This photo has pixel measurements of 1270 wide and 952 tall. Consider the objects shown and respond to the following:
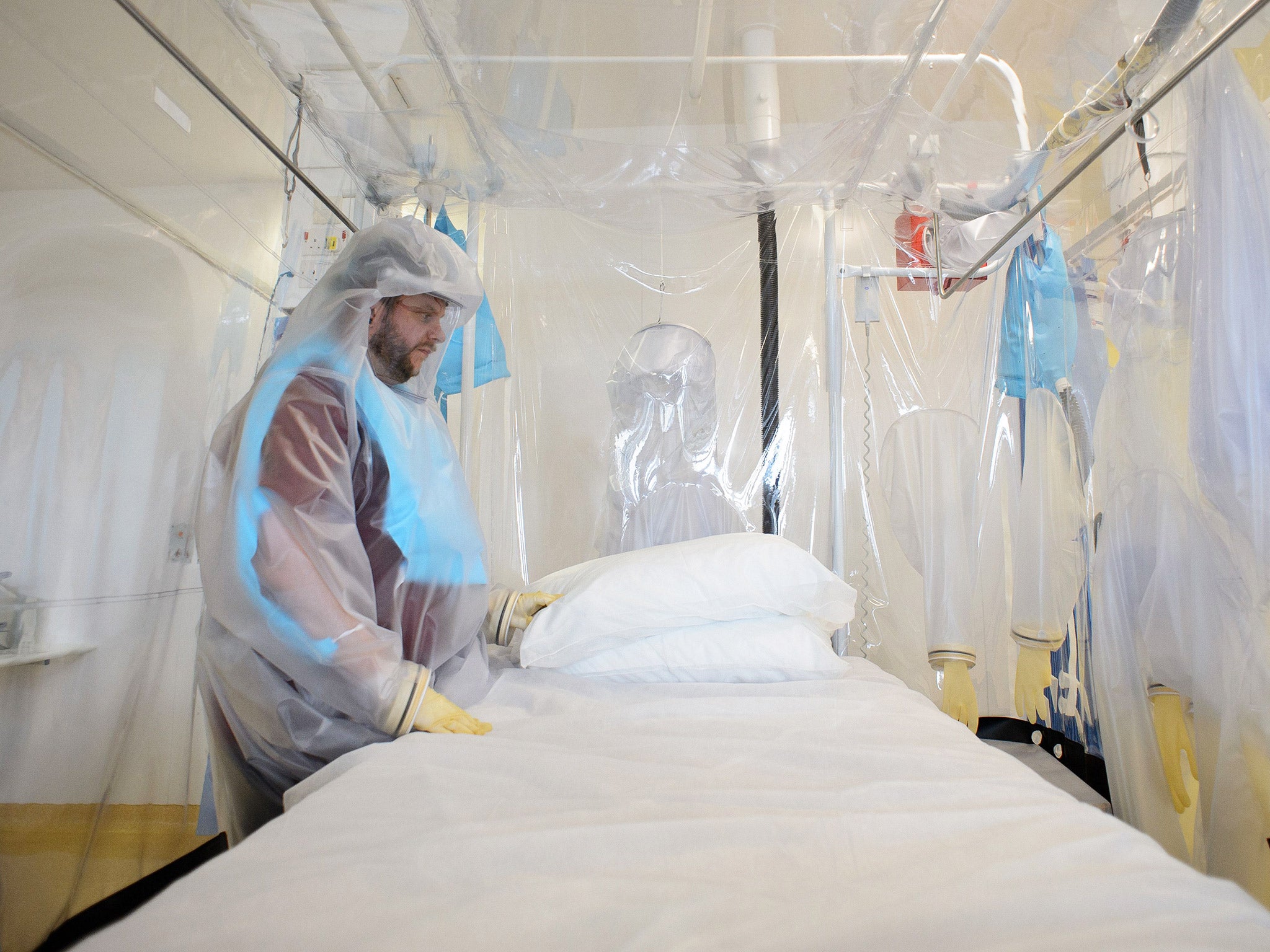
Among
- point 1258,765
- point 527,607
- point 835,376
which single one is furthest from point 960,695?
point 527,607

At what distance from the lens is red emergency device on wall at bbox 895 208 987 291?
200 centimetres

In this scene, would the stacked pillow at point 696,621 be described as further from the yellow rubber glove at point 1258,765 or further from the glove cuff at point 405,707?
the yellow rubber glove at point 1258,765

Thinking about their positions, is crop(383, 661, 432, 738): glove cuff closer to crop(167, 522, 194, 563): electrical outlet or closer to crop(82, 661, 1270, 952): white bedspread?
crop(82, 661, 1270, 952): white bedspread

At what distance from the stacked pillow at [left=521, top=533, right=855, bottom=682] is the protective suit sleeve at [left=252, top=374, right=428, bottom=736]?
378 millimetres

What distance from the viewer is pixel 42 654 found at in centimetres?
111

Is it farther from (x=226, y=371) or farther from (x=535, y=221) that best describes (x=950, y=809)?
(x=535, y=221)

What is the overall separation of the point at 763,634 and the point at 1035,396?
0.85 meters

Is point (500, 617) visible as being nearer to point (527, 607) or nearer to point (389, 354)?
point (527, 607)

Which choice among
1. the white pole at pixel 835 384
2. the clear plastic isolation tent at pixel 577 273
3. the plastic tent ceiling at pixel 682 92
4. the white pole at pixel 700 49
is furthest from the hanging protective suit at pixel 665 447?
the white pole at pixel 700 49

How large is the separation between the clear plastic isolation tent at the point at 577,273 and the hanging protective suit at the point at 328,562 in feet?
1.03

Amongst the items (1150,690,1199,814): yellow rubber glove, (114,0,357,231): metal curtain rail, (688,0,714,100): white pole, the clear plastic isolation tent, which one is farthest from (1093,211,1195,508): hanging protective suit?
(114,0,357,231): metal curtain rail

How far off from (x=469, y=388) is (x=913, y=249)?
49.7 inches

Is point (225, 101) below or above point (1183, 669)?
above

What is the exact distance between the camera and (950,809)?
0.65 m
